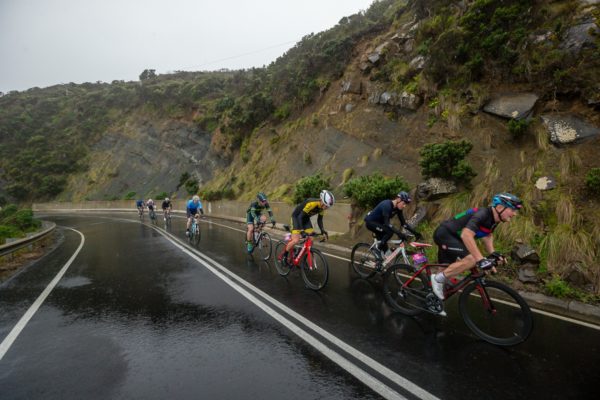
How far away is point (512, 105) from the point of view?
43.6 ft

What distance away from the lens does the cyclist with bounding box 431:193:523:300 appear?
452 cm

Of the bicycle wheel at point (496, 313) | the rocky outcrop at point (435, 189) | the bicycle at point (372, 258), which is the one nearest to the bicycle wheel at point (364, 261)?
the bicycle at point (372, 258)

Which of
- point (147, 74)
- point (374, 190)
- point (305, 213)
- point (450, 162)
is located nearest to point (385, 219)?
point (305, 213)

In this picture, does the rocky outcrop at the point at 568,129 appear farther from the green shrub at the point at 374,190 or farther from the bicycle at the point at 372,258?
the bicycle at the point at 372,258

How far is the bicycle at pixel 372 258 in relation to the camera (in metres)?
7.01

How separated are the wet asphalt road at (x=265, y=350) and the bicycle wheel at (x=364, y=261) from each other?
0.48 m

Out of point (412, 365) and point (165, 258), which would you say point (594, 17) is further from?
point (165, 258)

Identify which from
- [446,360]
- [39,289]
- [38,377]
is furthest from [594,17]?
[39,289]

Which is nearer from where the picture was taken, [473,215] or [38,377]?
[38,377]

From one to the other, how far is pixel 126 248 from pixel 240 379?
1095cm

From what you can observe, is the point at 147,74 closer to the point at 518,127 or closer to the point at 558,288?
the point at 518,127

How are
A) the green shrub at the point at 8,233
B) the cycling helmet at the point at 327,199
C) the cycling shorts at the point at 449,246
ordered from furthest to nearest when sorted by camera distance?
the green shrub at the point at 8,233, the cycling helmet at the point at 327,199, the cycling shorts at the point at 449,246

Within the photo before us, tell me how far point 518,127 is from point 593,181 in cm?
437

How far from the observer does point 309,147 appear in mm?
26125
